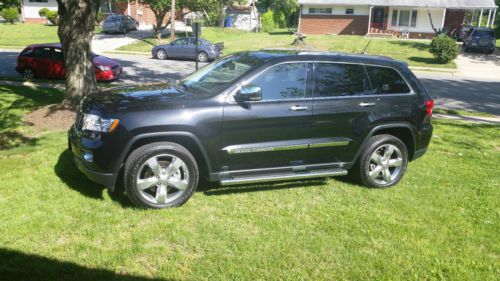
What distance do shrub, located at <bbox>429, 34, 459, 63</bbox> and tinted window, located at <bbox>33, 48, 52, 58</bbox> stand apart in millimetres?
21000

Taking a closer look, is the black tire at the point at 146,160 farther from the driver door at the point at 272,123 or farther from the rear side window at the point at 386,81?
the rear side window at the point at 386,81

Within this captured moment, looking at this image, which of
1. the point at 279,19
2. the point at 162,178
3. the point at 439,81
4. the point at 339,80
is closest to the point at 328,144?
the point at 339,80

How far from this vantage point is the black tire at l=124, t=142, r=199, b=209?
15.1ft

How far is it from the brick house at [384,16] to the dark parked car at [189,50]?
2110cm

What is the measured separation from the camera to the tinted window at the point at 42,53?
14.9 metres

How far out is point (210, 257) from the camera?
3.94 metres

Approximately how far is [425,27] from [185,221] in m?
41.3

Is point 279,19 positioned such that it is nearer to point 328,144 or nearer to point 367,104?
point 367,104

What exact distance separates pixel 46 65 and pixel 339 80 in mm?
12716

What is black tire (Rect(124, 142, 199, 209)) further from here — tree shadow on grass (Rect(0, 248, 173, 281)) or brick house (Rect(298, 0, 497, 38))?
brick house (Rect(298, 0, 497, 38))

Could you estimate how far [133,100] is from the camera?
4.80 meters

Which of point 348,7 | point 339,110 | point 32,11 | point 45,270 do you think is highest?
point 348,7

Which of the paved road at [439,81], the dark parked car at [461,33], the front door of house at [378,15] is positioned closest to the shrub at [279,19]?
the front door of house at [378,15]

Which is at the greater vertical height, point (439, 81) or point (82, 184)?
point (439, 81)
